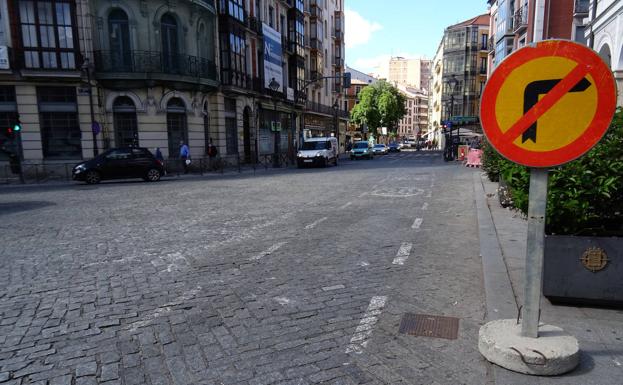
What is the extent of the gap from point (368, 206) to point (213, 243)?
181 inches

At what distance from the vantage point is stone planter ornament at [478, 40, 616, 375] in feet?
7.93

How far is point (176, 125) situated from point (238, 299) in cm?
2245

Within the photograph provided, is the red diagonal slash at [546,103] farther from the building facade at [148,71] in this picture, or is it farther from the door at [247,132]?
the door at [247,132]

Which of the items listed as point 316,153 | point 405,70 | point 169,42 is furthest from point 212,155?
point 405,70

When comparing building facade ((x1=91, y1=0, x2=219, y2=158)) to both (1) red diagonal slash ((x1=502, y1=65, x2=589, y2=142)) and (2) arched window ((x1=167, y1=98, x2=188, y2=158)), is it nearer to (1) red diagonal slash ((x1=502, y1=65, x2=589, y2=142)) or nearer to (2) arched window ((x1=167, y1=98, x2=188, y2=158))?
(2) arched window ((x1=167, y1=98, x2=188, y2=158))

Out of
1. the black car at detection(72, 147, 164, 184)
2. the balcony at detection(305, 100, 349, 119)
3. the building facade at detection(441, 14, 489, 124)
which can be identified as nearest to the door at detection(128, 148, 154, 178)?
the black car at detection(72, 147, 164, 184)

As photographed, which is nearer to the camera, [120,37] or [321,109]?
[120,37]

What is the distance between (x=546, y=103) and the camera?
8.11 ft

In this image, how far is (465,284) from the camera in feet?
14.4

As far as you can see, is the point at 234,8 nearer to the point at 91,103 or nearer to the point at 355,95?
the point at 91,103

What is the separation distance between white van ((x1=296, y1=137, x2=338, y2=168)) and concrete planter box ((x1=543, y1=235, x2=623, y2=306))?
24.1 meters

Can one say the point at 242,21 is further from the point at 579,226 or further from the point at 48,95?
the point at 579,226

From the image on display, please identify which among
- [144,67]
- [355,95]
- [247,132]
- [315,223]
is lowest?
[315,223]

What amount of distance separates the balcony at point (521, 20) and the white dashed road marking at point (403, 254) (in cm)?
2697
